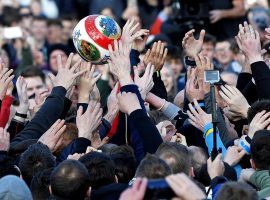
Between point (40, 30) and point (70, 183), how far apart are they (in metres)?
12.5

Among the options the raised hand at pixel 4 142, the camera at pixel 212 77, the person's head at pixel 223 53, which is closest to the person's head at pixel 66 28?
the person's head at pixel 223 53

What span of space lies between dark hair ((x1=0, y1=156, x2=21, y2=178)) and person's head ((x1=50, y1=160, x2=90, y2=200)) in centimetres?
56

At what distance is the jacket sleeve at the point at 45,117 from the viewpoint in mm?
9547

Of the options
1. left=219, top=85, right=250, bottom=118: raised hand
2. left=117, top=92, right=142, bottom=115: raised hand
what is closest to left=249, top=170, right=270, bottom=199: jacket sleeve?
left=117, top=92, right=142, bottom=115: raised hand

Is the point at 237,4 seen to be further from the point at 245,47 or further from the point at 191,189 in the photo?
the point at 191,189

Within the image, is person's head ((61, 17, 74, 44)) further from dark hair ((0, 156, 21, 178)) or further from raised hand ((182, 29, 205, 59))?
dark hair ((0, 156, 21, 178))

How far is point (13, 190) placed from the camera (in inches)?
273

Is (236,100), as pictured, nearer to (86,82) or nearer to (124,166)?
(124,166)

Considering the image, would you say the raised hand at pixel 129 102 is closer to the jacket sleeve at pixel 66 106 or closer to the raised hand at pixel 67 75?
the raised hand at pixel 67 75

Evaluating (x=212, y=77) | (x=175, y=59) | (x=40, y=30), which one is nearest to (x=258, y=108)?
(x=212, y=77)

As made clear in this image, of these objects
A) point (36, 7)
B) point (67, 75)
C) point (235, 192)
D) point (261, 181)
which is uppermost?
point (67, 75)

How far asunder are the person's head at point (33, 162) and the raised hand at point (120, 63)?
37.8 inches

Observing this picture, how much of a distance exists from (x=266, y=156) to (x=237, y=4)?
9.01m

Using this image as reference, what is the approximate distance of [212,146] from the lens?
28.2ft
